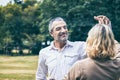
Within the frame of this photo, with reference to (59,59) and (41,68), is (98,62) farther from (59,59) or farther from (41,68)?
(41,68)

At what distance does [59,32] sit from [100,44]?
153cm

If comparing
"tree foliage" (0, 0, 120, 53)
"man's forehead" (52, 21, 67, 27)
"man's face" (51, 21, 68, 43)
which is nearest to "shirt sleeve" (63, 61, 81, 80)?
"man's face" (51, 21, 68, 43)

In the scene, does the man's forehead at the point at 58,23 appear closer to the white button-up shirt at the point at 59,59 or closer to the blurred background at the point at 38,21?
the white button-up shirt at the point at 59,59

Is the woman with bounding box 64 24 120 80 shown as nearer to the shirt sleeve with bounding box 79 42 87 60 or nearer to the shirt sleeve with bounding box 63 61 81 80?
the shirt sleeve with bounding box 63 61 81 80

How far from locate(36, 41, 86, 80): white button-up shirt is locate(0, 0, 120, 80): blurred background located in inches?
1591

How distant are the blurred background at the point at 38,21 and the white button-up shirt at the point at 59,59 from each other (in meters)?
40.4

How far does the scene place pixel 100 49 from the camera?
12.3 ft

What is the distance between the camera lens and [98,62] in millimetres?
3768

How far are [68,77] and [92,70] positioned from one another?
0.23 metres

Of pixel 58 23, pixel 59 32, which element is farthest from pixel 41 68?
pixel 58 23

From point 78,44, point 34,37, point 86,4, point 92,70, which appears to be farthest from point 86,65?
point 34,37

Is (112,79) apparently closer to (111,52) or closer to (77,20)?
(111,52)

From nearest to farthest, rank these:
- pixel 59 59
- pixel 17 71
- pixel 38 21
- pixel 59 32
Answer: pixel 59 59, pixel 59 32, pixel 17 71, pixel 38 21

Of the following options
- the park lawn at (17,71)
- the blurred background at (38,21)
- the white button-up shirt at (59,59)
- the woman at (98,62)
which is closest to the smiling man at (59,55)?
the white button-up shirt at (59,59)
